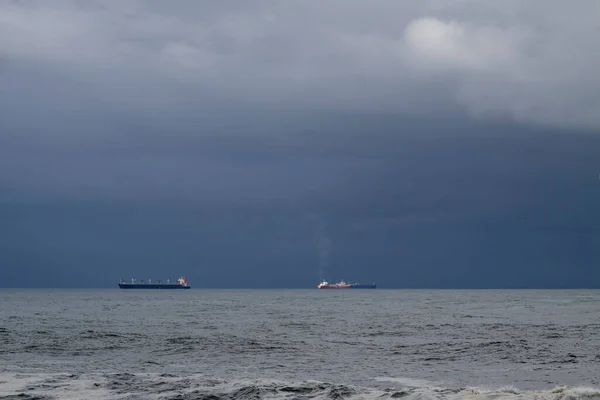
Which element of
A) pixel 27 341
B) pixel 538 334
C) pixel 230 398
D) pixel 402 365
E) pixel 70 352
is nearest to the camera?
pixel 230 398

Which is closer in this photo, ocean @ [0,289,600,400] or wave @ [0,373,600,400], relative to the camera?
wave @ [0,373,600,400]

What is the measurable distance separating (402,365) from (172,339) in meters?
21.5

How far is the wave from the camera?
24859 millimetres

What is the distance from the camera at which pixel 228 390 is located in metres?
27.7

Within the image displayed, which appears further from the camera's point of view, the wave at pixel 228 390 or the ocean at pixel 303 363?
the ocean at pixel 303 363

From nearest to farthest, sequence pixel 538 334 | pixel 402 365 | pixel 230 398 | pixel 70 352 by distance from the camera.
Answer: pixel 230 398 < pixel 402 365 < pixel 70 352 < pixel 538 334

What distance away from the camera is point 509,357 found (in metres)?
39.2

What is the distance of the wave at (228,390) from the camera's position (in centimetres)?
2486

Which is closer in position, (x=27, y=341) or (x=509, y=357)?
(x=509, y=357)

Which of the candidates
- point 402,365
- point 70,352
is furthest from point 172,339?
point 402,365

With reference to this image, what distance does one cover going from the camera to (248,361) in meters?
39.3

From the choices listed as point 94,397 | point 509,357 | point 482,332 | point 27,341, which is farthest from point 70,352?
point 482,332

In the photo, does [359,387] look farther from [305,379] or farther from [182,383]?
[182,383]

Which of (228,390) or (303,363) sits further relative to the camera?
(303,363)
